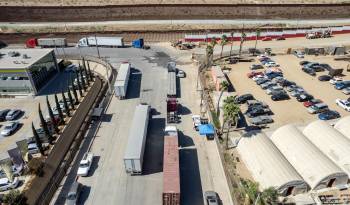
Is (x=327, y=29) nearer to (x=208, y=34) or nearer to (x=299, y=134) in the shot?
(x=208, y=34)

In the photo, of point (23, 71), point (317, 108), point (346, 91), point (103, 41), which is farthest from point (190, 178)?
point (103, 41)

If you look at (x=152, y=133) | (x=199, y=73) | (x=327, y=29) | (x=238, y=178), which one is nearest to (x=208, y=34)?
(x=199, y=73)

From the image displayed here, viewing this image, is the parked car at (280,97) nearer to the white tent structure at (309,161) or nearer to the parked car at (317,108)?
the parked car at (317,108)

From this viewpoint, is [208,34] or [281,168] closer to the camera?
[281,168]

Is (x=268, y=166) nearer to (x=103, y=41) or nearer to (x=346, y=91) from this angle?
(x=346, y=91)

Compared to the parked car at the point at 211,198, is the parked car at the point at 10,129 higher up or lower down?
higher up

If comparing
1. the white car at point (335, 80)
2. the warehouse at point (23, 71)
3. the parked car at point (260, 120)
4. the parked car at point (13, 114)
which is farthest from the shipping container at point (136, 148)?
the white car at point (335, 80)
